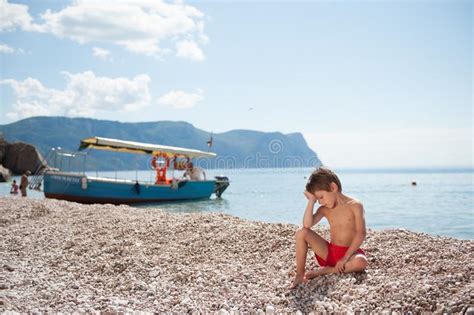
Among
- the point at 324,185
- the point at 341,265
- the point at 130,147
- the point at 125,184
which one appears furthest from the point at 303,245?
the point at 125,184

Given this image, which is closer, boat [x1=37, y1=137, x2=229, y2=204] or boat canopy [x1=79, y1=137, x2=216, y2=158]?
boat canopy [x1=79, y1=137, x2=216, y2=158]

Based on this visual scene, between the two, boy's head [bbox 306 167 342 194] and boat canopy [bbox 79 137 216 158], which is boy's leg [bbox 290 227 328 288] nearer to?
boy's head [bbox 306 167 342 194]

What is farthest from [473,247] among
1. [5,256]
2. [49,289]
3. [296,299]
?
[5,256]

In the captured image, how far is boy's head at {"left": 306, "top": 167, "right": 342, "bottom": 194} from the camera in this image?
476cm

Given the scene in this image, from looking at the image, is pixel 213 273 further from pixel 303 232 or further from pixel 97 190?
pixel 97 190

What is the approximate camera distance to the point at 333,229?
16.4ft

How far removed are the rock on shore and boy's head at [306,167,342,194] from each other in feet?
3.18

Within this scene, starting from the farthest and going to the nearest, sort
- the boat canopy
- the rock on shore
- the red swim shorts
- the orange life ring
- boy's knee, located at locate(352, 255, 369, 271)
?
the orange life ring < the boat canopy < the red swim shorts < boy's knee, located at locate(352, 255, 369, 271) < the rock on shore

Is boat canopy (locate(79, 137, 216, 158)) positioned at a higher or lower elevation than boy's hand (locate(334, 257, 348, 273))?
higher

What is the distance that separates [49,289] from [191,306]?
179cm

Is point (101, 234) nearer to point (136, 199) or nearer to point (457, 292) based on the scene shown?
point (457, 292)

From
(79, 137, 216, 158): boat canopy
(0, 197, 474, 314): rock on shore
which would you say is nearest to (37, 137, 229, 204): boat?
(79, 137, 216, 158): boat canopy

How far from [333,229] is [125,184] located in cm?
2118

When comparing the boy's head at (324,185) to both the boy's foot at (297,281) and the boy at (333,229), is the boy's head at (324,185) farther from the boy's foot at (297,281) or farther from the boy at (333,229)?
the boy's foot at (297,281)
